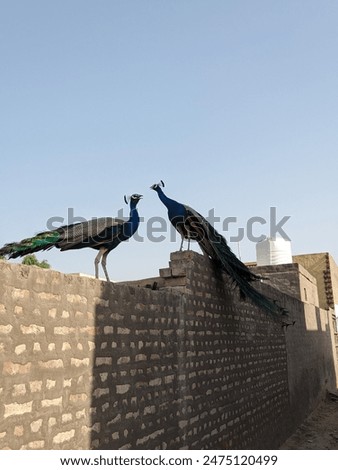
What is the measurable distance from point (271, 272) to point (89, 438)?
45.1ft

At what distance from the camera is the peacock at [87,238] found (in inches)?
202

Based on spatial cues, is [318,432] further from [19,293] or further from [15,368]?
[19,293]

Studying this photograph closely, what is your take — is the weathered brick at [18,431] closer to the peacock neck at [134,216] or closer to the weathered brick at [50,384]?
the weathered brick at [50,384]

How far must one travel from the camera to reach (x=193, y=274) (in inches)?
269

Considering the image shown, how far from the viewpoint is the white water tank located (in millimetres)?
20297

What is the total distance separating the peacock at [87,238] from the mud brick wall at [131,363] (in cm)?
68

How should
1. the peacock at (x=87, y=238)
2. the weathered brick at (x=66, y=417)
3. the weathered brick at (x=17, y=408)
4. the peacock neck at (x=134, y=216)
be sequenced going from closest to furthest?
the weathered brick at (x=17, y=408) < the weathered brick at (x=66, y=417) < the peacock at (x=87, y=238) < the peacock neck at (x=134, y=216)

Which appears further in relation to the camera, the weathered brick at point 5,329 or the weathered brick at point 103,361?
the weathered brick at point 103,361

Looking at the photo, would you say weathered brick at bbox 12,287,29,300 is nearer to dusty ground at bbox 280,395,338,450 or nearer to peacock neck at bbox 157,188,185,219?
peacock neck at bbox 157,188,185,219

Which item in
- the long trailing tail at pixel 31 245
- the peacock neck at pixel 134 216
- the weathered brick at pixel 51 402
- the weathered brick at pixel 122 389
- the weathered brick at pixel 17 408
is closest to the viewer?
the weathered brick at pixel 17 408

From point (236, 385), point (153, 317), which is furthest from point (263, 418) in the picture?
point (153, 317)

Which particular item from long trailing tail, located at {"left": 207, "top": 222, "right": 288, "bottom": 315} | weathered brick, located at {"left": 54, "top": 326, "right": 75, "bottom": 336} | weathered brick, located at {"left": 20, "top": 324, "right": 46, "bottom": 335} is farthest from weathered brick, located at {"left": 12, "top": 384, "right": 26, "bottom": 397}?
long trailing tail, located at {"left": 207, "top": 222, "right": 288, "bottom": 315}

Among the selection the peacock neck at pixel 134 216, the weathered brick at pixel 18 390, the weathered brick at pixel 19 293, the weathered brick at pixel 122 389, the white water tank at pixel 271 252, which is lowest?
the weathered brick at pixel 122 389

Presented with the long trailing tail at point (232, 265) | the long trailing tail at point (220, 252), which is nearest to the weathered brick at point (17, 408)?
the long trailing tail at point (220, 252)
